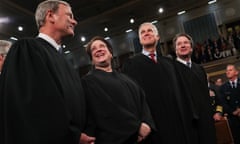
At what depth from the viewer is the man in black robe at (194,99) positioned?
267 centimetres

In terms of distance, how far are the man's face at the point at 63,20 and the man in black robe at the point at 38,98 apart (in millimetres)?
196

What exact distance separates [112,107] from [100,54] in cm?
52

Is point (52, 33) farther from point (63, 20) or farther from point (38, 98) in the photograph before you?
point (38, 98)

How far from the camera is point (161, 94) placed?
2.60 m

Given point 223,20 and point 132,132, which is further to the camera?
point 223,20

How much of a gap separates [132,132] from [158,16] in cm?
1265

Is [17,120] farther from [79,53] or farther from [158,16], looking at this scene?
[79,53]

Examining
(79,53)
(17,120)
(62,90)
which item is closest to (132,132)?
(62,90)

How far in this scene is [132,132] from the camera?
201 centimetres

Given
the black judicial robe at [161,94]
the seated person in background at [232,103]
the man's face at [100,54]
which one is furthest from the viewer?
the seated person in background at [232,103]

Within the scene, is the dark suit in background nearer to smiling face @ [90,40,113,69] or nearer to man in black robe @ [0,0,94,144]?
smiling face @ [90,40,113,69]

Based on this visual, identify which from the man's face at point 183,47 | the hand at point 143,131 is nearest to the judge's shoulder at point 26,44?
the hand at point 143,131

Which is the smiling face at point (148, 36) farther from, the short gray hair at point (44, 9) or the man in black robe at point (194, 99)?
the short gray hair at point (44, 9)

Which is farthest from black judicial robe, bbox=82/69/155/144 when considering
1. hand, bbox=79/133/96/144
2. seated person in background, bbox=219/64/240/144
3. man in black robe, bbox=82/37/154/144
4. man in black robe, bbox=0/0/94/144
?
seated person in background, bbox=219/64/240/144
